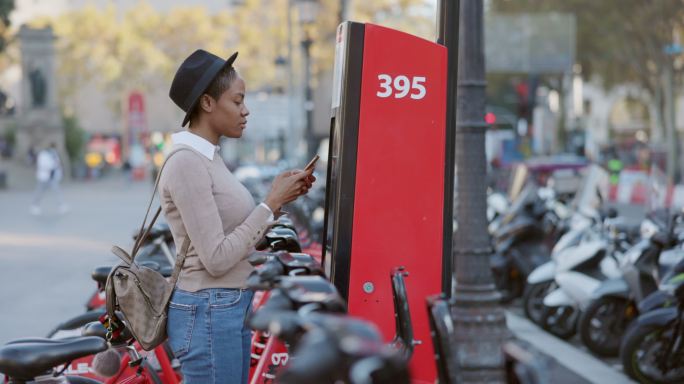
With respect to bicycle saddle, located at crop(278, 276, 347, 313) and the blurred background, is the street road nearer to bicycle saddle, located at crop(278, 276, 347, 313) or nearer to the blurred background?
the blurred background

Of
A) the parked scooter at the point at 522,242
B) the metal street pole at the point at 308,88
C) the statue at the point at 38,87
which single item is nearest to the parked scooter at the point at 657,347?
the parked scooter at the point at 522,242

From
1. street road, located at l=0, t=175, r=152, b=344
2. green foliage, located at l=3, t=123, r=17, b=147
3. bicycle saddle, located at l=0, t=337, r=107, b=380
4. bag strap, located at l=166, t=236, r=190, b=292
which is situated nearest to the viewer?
bicycle saddle, located at l=0, t=337, r=107, b=380

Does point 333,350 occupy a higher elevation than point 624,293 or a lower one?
higher

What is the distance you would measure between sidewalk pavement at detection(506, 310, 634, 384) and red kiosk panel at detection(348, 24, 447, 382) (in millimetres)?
2489

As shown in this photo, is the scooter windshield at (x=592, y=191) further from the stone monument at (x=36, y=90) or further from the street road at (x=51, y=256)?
the stone monument at (x=36, y=90)

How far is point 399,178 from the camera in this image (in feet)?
15.0

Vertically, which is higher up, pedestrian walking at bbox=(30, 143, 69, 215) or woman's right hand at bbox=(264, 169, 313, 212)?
woman's right hand at bbox=(264, 169, 313, 212)

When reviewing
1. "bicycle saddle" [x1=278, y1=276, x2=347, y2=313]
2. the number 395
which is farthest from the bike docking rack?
the number 395

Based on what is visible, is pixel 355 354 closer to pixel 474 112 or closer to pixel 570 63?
pixel 474 112

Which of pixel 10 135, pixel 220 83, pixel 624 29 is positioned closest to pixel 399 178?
pixel 220 83

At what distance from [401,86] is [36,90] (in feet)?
141

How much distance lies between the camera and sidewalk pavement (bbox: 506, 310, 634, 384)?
7656 millimetres

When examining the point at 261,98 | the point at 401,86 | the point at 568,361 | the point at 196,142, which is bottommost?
the point at 568,361

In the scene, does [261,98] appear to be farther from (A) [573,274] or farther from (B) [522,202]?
(A) [573,274]
